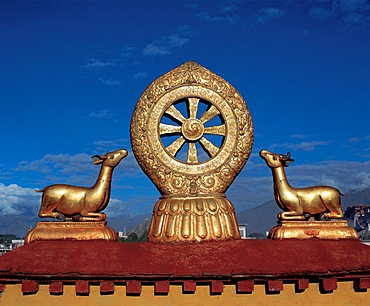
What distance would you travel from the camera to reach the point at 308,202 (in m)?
8.56

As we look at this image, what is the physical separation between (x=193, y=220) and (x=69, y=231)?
90.7 inches

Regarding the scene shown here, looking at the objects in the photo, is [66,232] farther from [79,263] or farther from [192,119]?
[192,119]

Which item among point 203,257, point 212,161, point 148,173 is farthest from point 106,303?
point 212,161

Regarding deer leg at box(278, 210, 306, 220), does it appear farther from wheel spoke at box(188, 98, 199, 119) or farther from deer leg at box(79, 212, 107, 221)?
deer leg at box(79, 212, 107, 221)

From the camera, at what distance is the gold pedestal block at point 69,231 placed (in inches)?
321

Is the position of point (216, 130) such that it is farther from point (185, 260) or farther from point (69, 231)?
point (69, 231)

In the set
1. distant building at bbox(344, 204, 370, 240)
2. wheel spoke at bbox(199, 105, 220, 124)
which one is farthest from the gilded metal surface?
distant building at bbox(344, 204, 370, 240)

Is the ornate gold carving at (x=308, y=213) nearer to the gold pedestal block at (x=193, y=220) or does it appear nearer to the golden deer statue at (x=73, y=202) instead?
the gold pedestal block at (x=193, y=220)

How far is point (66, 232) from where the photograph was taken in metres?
8.20

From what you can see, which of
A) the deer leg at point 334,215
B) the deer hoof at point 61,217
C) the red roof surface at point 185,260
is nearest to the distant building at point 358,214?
the deer leg at point 334,215

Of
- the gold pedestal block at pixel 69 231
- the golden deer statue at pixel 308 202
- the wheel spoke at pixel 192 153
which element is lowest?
the gold pedestal block at pixel 69 231

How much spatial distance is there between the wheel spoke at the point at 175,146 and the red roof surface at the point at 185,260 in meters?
1.98

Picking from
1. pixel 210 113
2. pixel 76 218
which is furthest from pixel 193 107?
pixel 76 218

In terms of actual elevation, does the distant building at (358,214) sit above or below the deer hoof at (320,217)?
above
